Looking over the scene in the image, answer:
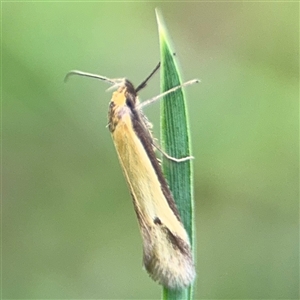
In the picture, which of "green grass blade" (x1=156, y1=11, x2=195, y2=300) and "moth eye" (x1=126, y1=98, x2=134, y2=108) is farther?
"moth eye" (x1=126, y1=98, x2=134, y2=108)

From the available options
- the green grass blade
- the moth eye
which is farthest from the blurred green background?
the green grass blade

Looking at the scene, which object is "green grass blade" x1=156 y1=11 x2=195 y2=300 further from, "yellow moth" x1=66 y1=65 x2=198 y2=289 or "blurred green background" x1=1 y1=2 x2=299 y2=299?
"blurred green background" x1=1 y1=2 x2=299 y2=299

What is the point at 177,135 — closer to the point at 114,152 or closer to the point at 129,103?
the point at 129,103

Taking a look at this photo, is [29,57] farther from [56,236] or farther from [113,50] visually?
[56,236]

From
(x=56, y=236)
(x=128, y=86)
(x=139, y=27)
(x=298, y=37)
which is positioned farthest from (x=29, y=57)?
(x=298, y=37)

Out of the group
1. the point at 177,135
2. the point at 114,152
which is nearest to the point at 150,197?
the point at 177,135

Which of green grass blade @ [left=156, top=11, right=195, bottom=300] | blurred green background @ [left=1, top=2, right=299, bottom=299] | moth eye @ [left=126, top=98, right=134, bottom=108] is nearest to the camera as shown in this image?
green grass blade @ [left=156, top=11, right=195, bottom=300]

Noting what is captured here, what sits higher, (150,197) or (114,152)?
(114,152)
